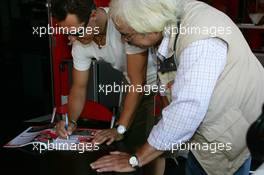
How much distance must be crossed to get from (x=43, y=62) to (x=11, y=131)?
1.90 meters

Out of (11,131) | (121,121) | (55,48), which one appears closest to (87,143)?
(121,121)

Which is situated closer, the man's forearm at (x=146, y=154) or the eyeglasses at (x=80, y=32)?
the man's forearm at (x=146, y=154)

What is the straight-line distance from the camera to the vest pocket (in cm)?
116

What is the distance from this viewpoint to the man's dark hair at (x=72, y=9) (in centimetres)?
136

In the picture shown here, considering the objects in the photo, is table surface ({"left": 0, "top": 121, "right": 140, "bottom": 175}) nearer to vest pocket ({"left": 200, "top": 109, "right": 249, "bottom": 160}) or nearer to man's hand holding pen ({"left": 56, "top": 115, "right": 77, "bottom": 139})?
man's hand holding pen ({"left": 56, "top": 115, "right": 77, "bottom": 139})

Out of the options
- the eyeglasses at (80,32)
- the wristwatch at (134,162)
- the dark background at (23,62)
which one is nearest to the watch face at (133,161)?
the wristwatch at (134,162)

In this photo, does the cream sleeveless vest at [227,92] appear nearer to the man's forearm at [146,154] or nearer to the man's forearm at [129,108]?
the man's forearm at [146,154]

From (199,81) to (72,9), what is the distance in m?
0.62

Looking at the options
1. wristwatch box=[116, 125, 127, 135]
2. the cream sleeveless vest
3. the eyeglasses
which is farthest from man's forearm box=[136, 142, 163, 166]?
the eyeglasses

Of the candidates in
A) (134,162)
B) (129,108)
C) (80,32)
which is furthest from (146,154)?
(80,32)

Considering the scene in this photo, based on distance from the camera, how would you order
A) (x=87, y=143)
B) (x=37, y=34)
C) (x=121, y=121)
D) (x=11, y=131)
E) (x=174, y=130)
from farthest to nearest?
(x=37, y=34), (x=11, y=131), (x=121, y=121), (x=87, y=143), (x=174, y=130)

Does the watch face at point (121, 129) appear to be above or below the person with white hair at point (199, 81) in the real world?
below

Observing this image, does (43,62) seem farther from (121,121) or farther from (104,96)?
(121,121)

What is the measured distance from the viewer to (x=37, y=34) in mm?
3398
